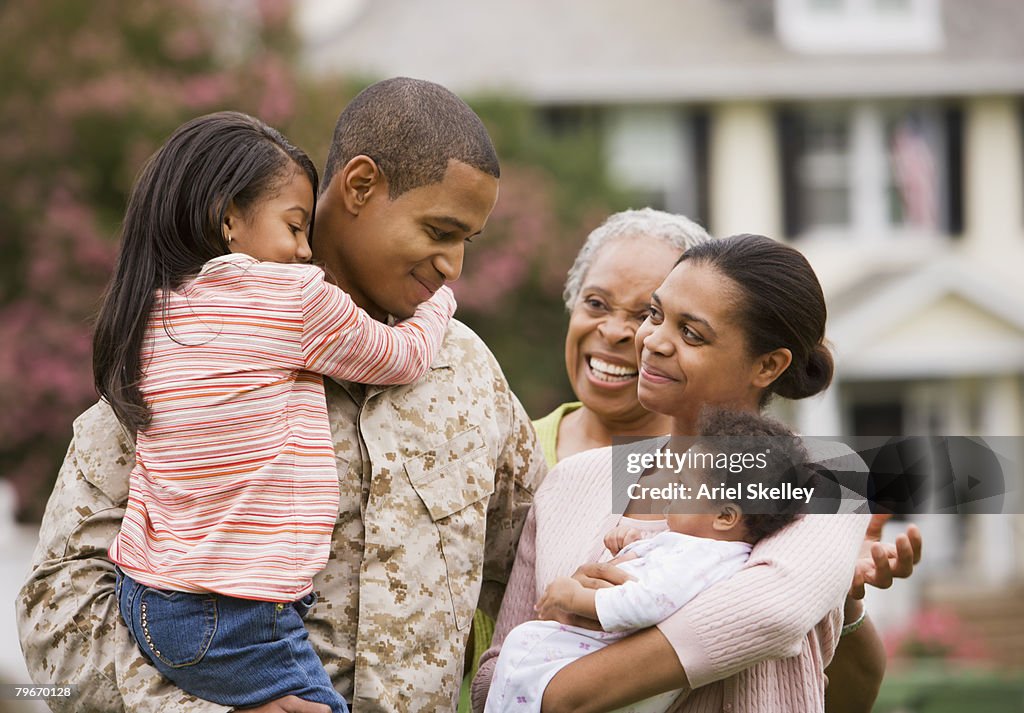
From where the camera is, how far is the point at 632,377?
4012mm

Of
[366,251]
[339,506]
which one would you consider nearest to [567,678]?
[339,506]

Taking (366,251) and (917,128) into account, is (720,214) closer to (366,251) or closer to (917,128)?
(917,128)

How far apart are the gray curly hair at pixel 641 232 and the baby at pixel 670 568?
112 cm

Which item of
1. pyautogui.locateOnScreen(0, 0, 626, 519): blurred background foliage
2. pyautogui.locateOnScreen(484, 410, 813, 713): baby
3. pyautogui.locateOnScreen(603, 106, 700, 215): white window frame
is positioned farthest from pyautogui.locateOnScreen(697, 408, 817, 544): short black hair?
pyautogui.locateOnScreen(603, 106, 700, 215): white window frame

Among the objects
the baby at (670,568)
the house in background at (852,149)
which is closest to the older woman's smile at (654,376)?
the baby at (670,568)

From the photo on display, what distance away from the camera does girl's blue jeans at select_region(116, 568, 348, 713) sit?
2.88 metres

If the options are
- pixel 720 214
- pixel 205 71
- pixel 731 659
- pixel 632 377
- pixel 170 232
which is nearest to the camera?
pixel 731 659

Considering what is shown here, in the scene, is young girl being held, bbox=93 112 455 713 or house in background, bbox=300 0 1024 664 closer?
young girl being held, bbox=93 112 455 713

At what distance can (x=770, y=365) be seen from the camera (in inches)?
124

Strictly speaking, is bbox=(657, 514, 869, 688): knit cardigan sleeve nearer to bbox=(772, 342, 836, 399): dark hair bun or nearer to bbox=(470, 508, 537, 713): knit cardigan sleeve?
bbox=(772, 342, 836, 399): dark hair bun

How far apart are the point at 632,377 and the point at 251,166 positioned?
138 centimetres

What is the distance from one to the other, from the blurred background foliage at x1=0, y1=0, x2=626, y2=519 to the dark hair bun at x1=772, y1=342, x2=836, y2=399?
996cm

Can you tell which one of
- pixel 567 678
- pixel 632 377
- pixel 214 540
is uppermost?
pixel 632 377

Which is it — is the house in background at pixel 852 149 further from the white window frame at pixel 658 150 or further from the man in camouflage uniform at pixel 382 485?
the man in camouflage uniform at pixel 382 485
